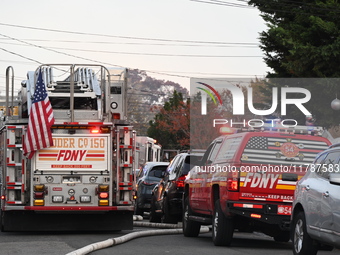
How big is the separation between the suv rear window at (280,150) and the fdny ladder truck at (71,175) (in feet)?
14.5

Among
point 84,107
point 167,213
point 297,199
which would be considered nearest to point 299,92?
point 167,213

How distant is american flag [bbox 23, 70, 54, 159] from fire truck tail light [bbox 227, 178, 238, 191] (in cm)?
510

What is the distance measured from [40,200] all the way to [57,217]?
95cm

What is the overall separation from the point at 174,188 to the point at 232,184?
21.2 ft

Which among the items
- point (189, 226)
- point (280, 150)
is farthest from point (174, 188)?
point (280, 150)

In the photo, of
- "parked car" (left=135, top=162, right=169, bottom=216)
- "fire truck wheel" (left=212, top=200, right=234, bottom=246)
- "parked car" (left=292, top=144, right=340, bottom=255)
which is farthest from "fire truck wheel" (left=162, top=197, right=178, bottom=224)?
"parked car" (left=292, top=144, right=340, bottom=255)

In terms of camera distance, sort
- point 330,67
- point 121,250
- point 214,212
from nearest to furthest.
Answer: point 121,250 → point 214,212 → point 330,67

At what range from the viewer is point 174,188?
21109 mm

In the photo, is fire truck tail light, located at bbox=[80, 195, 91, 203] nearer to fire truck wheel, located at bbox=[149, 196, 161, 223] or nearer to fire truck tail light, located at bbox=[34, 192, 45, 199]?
fire truck tail light, located at bbox=[34, 192, 45, 199]

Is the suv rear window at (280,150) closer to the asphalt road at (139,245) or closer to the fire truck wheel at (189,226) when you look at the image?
the asphalt road at (139,245)

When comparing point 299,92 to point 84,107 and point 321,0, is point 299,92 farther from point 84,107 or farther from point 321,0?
point 84,107

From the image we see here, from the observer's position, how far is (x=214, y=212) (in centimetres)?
1591

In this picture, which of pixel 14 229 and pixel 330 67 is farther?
pixel 330 67

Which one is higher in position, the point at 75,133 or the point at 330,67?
the point at 330,67
